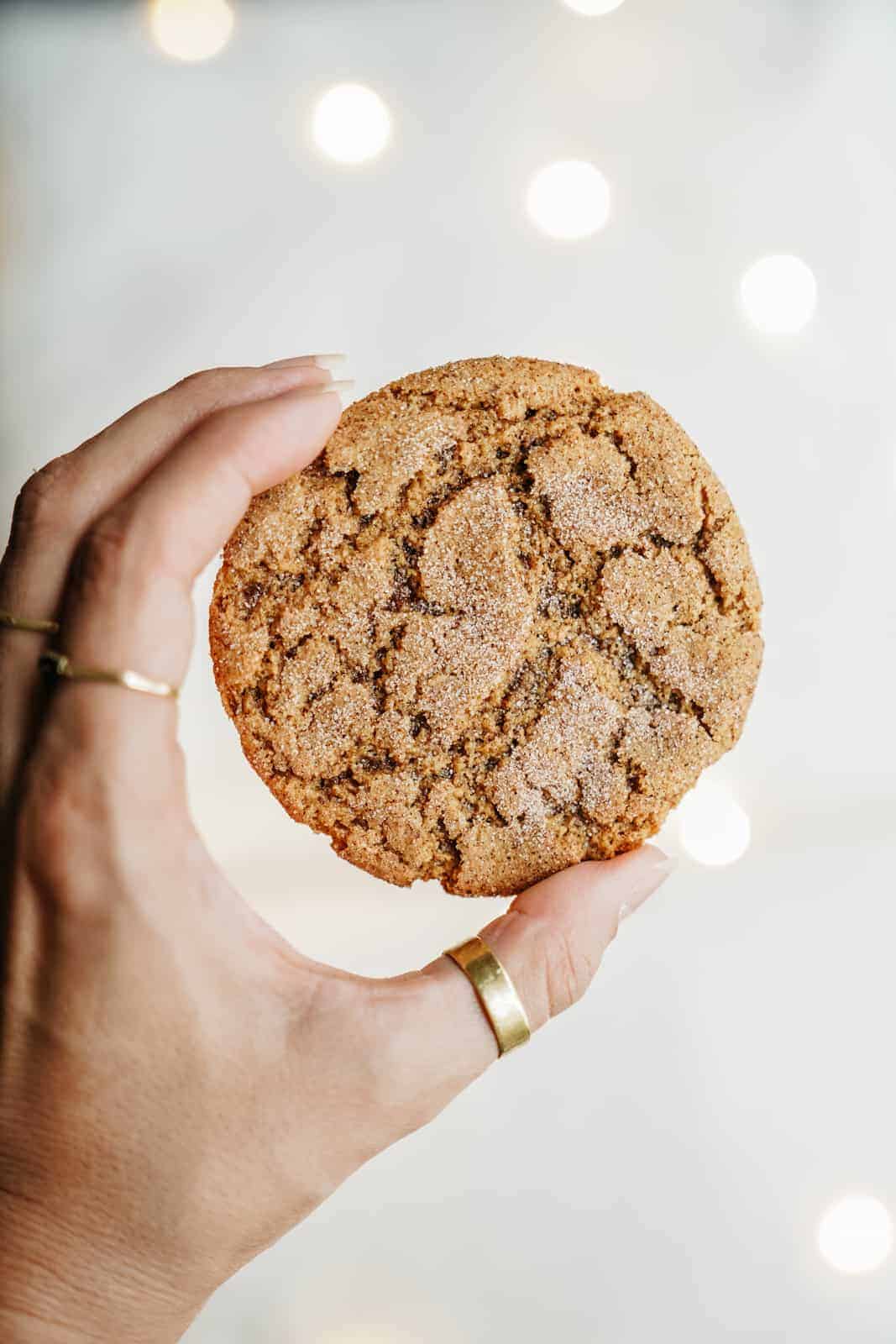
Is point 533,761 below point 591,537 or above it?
below

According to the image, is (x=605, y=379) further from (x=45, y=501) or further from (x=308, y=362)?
(x=45, y=501)

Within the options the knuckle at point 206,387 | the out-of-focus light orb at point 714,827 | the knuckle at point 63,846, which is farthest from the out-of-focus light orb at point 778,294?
the knuckle at point 63,846

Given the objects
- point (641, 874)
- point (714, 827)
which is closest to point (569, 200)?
point (714, 827)

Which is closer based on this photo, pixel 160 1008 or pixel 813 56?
pixel 160 1008

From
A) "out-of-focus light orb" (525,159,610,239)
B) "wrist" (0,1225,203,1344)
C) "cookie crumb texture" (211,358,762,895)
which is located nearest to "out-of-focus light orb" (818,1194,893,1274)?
"cookie crumb texture" (211,358,762,895)

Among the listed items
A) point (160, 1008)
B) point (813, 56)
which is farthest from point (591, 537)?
point (813, 56)

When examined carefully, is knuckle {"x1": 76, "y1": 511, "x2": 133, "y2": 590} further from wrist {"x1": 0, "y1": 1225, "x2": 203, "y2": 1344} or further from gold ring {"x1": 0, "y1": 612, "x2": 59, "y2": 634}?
wrist {"x1": 0, "y1": 1225, "x2": 203, "y2": 1344}

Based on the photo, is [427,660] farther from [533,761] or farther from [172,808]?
[172,808]

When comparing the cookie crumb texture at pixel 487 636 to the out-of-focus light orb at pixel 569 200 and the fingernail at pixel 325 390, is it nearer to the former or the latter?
the fingernail at pixel 325 390
